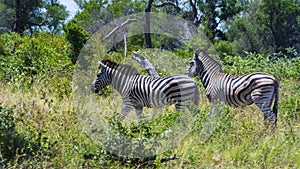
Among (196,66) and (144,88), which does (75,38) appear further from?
(144,88)

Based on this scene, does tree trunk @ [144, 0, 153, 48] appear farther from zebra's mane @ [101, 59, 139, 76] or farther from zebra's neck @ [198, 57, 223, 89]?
zebra's mane @ [101, 59, 139, 76]

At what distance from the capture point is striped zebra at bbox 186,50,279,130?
644cm

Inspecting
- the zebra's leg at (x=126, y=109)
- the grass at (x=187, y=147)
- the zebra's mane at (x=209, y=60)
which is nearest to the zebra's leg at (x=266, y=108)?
the grass at (x=187, y=147)

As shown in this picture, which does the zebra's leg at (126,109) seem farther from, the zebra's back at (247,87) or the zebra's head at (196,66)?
the zebra's back at (247,87)

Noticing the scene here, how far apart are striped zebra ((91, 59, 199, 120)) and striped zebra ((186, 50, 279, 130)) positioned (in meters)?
0.49

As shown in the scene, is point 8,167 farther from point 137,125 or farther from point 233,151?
point 233,151

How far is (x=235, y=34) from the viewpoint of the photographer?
114 feet

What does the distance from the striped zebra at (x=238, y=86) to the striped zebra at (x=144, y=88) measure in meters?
0.49

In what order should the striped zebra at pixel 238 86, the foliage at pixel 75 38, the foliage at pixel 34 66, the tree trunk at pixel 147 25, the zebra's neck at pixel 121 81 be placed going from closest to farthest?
the striped zebra at pixel 238 86, the zebra's neck at pixel 121 81, the foliage at pixel 34 66, the foliage at pixel 75 38, the tree trunk at pixel 147 25

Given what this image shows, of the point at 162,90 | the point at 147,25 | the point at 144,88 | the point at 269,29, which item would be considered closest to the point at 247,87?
the point at 162,90

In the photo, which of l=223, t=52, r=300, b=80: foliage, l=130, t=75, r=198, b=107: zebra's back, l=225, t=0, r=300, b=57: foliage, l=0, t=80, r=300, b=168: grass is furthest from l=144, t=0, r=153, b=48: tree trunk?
l=225, t=0, r=300, b=57: foliage

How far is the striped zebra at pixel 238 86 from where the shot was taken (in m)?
6.44

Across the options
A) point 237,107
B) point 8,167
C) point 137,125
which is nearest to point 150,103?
point 237,107

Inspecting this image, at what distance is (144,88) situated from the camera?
7246 mm
